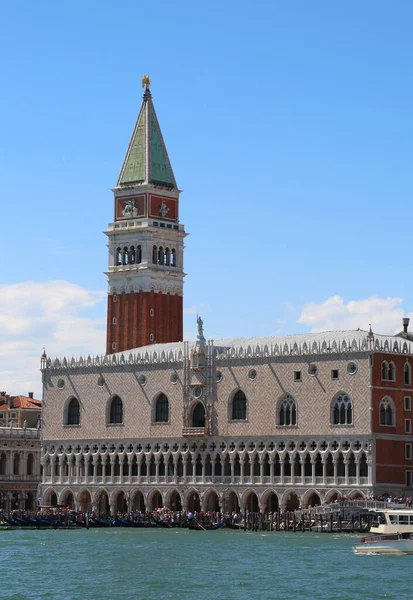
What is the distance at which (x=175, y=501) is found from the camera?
4449 inches

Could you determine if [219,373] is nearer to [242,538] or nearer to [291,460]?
[291,460]

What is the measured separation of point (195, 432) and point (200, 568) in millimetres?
37570

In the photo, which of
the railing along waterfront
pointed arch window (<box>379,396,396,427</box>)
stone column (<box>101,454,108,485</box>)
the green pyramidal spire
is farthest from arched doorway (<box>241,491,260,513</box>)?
the railing along waterfront

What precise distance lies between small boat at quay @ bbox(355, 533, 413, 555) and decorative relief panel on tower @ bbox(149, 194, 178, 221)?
52.0 m

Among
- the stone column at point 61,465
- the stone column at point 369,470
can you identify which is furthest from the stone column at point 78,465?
the stone column at point 369,470

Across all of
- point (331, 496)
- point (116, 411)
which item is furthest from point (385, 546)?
point (116, 411)

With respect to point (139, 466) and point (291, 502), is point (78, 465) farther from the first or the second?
point (291, 502)

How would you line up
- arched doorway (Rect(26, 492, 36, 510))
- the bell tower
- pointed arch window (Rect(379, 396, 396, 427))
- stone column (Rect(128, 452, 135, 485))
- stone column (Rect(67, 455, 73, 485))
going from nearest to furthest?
pointed arch window (Rect(379, 396, 396, 427))
stone column (Rect(128, 452, 135, 485))
stone column (Rect(67, 455, 73, 485))
the bell tower
arched doorway (Rect(26, 492, 36, 510))

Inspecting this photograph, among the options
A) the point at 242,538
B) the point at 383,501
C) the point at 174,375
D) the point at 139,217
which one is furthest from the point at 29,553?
the point at 139,217

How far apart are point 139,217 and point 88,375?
1580 cm

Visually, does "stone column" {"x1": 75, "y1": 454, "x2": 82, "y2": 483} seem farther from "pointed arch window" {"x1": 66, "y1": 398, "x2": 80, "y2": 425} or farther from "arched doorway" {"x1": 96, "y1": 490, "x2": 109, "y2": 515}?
"pointed arch window" {"x1": 66, "y1": 398, "x2": 80, "y2": 425}

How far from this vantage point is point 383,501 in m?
96.7

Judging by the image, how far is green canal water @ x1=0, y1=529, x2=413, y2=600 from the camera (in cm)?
6397

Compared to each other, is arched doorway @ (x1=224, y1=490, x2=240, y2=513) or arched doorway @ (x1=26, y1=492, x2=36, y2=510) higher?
arched doorway @ (x1=26, y1=492, x2=36, y2=510)
